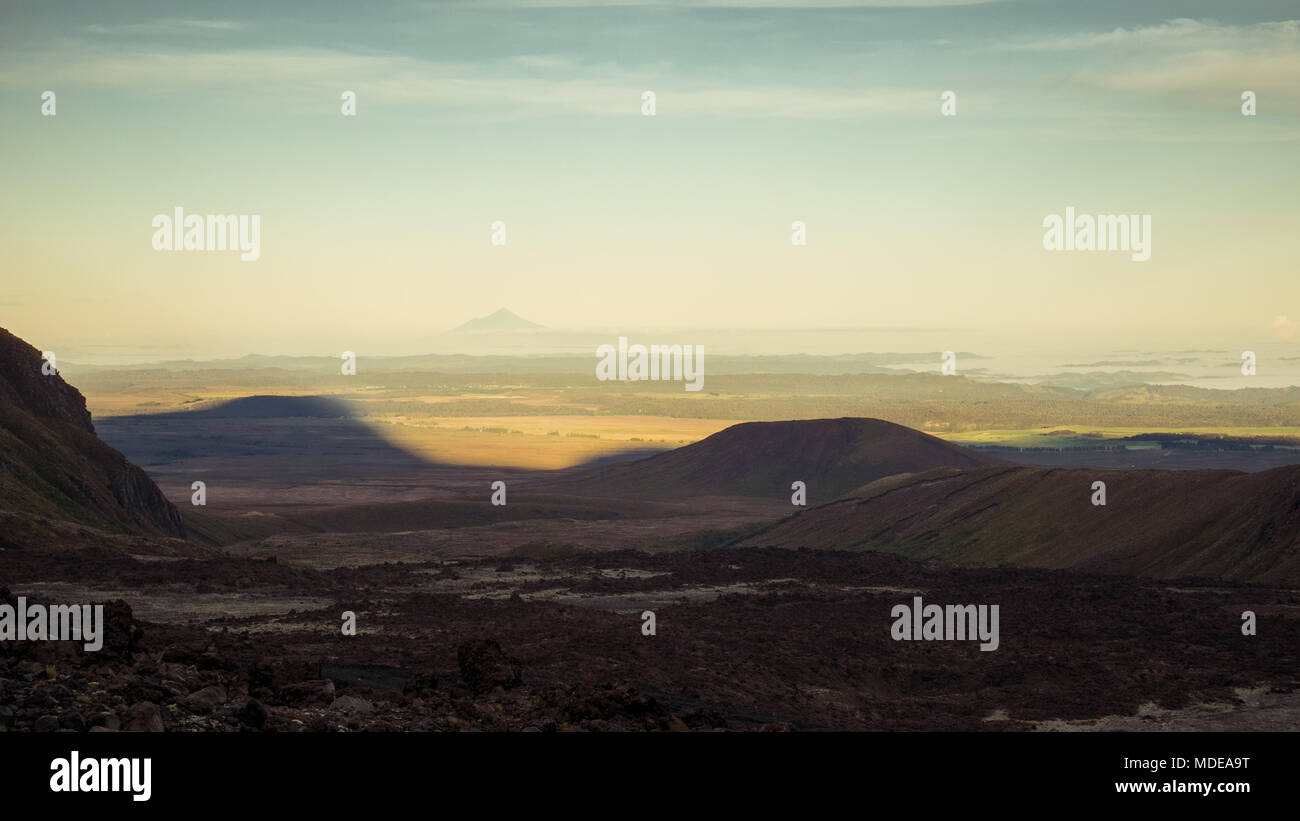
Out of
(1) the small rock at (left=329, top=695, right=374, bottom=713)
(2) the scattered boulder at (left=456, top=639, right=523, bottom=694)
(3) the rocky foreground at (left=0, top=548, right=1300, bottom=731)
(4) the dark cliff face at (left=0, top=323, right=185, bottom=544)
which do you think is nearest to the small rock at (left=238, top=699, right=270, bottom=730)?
(3) the rocky foreground at (left=0, top=548, right=1300, bottom=731)

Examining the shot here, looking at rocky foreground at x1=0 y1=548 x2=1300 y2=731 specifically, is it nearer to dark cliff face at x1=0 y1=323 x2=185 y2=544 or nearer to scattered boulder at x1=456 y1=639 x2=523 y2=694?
scattered boulder at x1=456 y1=639 x2=523 y2=694

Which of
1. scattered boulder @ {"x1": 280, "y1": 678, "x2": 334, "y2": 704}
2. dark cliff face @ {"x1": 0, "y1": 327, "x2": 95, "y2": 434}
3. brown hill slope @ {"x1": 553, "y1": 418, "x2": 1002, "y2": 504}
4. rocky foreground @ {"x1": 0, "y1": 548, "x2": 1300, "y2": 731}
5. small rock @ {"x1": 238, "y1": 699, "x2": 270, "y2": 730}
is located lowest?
brown hill slope @ {"x1": 553, "y1": 418, "x2": 1002, "y2": 504}

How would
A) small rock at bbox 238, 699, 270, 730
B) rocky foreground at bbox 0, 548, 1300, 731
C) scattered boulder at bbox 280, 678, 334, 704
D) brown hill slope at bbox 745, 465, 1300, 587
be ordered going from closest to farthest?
small rock at bbox 238, 699, 270, 730
rocky foreground at bbox 0, 548, 1300, 731
scattered boulder at bbox 280, 678, 334, 704
brown hill slope at bbox 745, 465, 1300, 587

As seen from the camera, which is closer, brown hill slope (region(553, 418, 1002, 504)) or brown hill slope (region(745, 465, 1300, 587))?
brown hill slope (region(745, 465, 1300, 587))

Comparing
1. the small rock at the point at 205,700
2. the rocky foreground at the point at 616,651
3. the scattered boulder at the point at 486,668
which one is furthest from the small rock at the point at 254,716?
the scattered boulder at the point at 486,668

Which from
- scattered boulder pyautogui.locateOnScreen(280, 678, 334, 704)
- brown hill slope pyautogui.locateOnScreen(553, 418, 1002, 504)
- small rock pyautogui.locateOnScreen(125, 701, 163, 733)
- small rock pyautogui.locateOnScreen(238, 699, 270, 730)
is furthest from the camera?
brown hill slope pyautogui.locateOnScreen(553, 418, 1002, 504)

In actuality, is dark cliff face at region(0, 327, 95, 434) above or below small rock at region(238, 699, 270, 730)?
above

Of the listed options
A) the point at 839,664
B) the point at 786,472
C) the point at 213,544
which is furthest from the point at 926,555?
the point at 786,472
